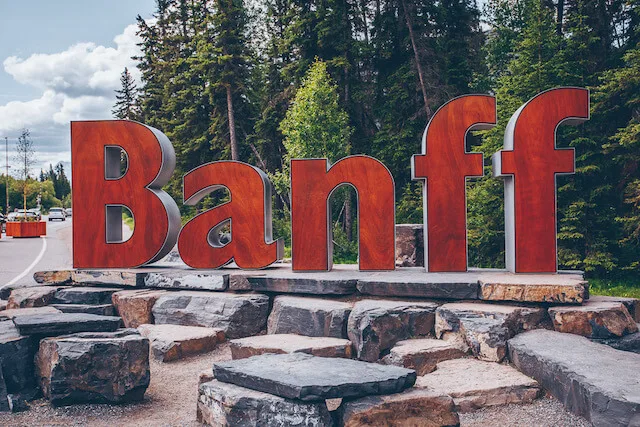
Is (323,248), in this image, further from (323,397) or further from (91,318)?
(323,397)

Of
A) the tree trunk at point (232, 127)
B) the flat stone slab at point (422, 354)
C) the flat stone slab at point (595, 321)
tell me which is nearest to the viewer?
the flat stone slab at point (422, 354)

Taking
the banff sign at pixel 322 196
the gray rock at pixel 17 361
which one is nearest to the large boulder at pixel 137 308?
the banff sign at pixel 322 196

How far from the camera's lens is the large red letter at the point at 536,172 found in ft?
24.5

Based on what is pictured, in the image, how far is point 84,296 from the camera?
8.42 metres

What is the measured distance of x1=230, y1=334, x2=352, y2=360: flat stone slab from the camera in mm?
5895

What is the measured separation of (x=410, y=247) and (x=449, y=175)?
7.32 ft

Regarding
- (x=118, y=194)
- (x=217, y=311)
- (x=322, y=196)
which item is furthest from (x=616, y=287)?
(x=118, y=194)

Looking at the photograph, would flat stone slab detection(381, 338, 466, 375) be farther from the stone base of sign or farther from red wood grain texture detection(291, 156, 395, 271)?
red wood grain texture detection(291, 156, 395, 271)

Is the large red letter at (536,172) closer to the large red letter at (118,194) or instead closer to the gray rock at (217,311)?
the gray rock at (217,311)

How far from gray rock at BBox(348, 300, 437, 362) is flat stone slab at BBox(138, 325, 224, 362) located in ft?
5.70

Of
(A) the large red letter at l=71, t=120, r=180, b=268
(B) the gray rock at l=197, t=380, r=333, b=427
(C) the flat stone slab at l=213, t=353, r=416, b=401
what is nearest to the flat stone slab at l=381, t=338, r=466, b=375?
(C) the flat stone slab at l=213, t=353, r=416, b=401

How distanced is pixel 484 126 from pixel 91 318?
5583 mm

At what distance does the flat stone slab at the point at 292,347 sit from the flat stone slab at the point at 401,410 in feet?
5.94

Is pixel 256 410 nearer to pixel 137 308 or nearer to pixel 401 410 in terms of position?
pixel 401 410
